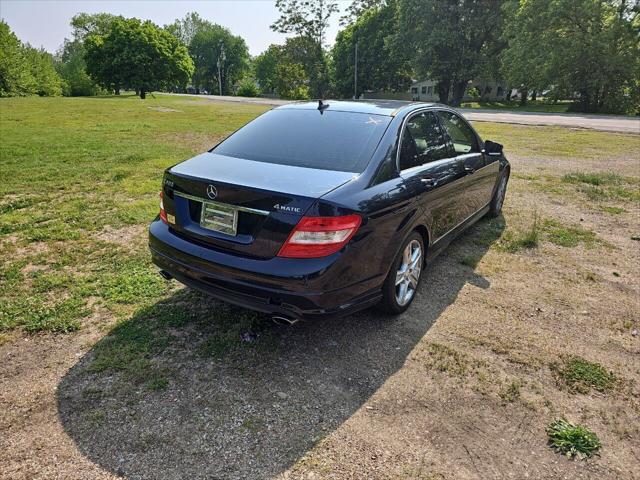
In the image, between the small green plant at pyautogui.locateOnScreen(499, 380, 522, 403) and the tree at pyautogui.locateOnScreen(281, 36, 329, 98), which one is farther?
the tree at pyautogui.locateOnScreen(281, 36, 329, 98)

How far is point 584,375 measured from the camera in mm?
2932

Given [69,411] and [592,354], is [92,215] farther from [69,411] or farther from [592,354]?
[592,354]

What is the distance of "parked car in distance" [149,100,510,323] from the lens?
8.71 feet

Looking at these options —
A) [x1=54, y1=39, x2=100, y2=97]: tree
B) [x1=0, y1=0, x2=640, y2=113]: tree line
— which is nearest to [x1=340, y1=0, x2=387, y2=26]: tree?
[x1=0, y1=0, x2=640, y2=113]: tree line

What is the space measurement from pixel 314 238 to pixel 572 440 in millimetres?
1792

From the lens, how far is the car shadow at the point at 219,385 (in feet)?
7.38

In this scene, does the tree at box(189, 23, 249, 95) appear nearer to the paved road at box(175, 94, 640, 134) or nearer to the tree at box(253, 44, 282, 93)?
the tree at box(253, 44, 282, 93)

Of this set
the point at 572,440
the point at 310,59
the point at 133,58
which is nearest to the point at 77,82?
the point at 133,58

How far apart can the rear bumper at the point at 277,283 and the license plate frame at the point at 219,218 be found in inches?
5.8

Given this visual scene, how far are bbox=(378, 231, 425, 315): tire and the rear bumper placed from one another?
265 mm

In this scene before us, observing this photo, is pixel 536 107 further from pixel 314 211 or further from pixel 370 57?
pixel 314 211

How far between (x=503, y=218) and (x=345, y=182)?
13.3ft

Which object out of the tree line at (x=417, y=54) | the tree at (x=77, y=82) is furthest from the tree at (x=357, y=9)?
the tree at (x=77, y=82)

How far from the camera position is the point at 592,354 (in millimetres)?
3162
